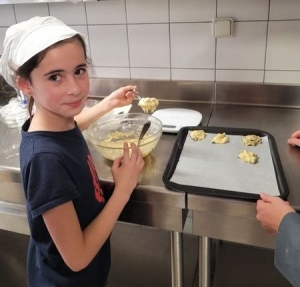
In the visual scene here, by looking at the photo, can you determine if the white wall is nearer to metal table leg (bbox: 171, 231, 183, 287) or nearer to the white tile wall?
the white tile wall

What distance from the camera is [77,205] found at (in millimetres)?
708

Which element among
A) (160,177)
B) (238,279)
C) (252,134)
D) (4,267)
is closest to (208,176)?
(160,177)

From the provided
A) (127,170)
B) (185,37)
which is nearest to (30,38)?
(127,170)

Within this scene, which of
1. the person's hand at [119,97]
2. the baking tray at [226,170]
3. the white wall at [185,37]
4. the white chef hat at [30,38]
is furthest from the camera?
the white wall at [185,37]

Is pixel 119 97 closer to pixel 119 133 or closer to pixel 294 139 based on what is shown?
pixel 119 133

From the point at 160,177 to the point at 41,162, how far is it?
0.99 feet

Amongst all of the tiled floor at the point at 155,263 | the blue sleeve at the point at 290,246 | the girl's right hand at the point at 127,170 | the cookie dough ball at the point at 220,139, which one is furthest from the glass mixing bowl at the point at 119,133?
the tiled floor at the point at 155,263

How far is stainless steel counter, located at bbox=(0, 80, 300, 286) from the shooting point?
0.77 meters

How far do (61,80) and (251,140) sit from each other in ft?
1.74

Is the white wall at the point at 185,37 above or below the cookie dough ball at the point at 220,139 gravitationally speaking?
above

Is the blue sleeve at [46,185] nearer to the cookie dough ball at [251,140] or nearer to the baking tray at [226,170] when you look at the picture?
the baking tray at [226,170]

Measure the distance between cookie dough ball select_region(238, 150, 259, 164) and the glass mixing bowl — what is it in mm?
221

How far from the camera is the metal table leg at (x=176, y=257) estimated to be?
35.8 inches

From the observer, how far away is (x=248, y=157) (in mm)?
834
